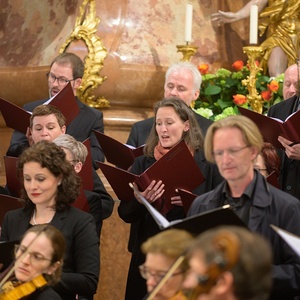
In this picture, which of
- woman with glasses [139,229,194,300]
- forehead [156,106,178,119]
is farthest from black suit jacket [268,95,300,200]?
woman with glasses [139,229,194,300]

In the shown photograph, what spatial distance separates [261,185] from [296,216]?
0.66 ft

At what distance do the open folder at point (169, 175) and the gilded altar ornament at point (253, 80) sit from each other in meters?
2.32

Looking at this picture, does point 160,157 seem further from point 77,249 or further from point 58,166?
point 77,249

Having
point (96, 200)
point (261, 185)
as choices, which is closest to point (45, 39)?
point (96, 200)

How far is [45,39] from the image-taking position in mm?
8398

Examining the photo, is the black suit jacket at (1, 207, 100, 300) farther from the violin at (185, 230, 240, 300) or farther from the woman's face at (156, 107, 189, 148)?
the violin at (185, 230, 240, 300)

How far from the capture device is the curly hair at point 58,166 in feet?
16.5

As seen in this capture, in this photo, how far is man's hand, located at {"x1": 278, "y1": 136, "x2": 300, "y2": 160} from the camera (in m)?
5.42

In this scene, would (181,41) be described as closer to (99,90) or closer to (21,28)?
→ (99,90)

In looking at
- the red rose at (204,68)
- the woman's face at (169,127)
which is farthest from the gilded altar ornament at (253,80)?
the woman's face at (169,127)

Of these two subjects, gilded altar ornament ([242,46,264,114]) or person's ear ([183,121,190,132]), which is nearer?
person's ear ([183,121,190,132])

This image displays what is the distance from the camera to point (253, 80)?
25.1ft

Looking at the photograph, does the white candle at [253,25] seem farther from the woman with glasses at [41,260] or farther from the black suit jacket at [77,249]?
the woman with glasses at [41,260]

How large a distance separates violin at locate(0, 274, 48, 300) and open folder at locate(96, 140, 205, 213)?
1.10 m
